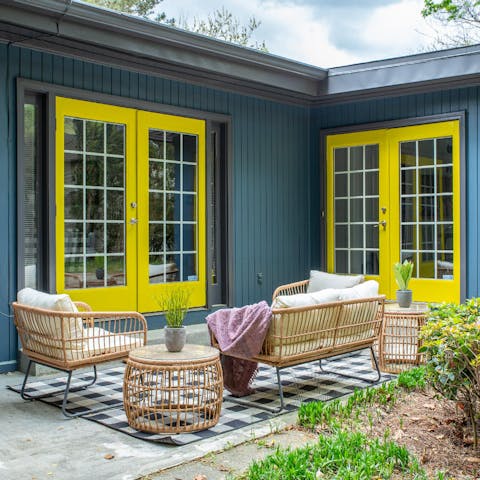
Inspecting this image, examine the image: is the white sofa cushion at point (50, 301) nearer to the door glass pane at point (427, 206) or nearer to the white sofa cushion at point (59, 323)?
the white sofa cushion at point (59, 323)

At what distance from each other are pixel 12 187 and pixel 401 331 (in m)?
3.48

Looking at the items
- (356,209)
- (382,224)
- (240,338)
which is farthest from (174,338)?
(356,209)

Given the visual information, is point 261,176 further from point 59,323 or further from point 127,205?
point 59,323

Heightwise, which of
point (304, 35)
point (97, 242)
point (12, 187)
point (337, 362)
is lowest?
point (337, 362)

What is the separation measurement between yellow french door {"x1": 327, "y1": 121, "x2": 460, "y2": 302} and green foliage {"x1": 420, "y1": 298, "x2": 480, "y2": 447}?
3883 millimetres

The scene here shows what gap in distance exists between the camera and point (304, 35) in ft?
88.7

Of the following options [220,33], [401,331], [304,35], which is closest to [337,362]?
[401,331]

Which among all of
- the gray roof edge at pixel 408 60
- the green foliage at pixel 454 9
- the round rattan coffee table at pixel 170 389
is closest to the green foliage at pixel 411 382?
the round rattan coffee table at pixel 170 389

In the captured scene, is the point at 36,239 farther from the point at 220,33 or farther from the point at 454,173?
the point at 220,33

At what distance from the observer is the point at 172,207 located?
22.3ft

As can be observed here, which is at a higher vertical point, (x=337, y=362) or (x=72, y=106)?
(x=72, y=106)

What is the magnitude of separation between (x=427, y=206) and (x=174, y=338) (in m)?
4.40

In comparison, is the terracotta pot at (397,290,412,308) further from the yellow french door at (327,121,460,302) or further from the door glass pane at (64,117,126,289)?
the door glass pane at (64,117,126,289)

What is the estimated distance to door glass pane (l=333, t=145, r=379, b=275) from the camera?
314 inches
